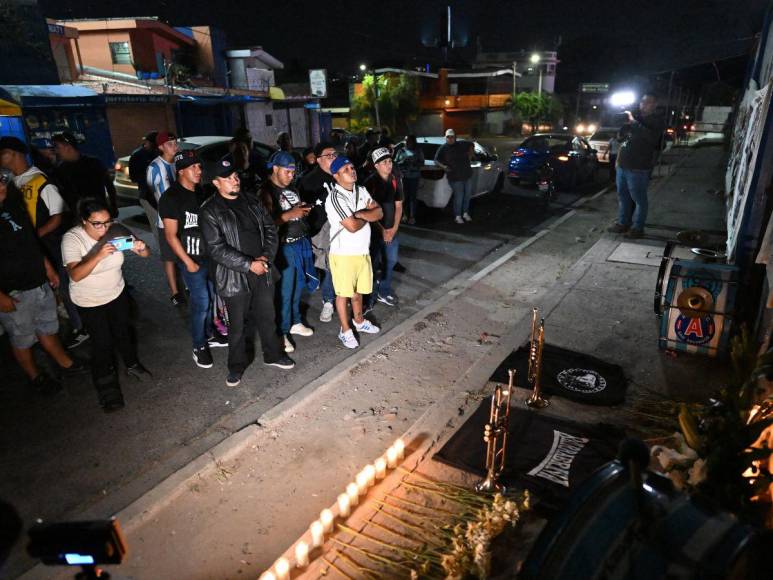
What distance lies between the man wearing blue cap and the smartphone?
132 centimetres

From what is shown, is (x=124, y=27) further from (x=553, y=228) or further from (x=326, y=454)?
(x=326, y=454)

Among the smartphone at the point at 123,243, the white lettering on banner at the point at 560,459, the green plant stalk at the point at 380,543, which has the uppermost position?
the smartphone at the point at 123,243

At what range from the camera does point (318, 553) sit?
2.89 m

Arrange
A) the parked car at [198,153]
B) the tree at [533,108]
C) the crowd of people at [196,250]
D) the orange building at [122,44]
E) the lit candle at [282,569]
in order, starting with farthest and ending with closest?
the tree at [533,108] < the orange building at [122,44] < the parked car at [198,153] < the crowd of people at [196,250] < the lit candle at [282,569]

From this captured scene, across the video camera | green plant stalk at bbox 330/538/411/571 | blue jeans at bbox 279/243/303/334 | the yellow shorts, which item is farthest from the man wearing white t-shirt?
the video camera

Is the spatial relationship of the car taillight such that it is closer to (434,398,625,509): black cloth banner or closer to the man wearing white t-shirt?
the man wearing white t-shirt

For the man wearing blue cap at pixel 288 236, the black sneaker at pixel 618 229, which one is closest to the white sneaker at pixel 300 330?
the man wearing blue cap at pixel 288 236

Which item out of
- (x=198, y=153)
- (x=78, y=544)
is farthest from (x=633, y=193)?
(x=78, y=544)

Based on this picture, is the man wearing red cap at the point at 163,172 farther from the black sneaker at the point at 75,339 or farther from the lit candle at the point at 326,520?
the lit candle at the point at 326,520

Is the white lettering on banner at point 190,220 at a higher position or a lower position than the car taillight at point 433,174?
higher

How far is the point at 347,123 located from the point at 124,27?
20979 mm

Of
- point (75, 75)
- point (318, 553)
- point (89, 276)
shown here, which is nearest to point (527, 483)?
point (318, 553)

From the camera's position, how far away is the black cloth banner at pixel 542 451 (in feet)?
11.1

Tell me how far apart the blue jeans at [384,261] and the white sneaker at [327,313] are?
2.53 feet
